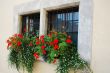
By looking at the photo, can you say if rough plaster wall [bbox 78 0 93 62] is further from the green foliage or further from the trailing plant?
the trailing plant

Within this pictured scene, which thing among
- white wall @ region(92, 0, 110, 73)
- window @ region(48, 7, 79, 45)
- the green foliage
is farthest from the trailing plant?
white wall @ region(92, 0, 110, 73)

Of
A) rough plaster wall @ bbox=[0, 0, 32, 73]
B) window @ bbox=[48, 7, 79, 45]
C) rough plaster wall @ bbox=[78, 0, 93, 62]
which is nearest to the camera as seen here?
rough plaster wall @ bbox=[78, 0, 93, 62]

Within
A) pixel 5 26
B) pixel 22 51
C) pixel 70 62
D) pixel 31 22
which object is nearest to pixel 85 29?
pixel 70 62

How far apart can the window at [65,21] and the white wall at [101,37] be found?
0.63 meters

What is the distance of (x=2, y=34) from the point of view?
5.92m

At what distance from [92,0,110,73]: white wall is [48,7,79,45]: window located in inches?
24.9

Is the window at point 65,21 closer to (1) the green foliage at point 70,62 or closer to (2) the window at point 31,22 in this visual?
(1) the green foliage at point 70,62

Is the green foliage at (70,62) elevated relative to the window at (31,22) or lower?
lower

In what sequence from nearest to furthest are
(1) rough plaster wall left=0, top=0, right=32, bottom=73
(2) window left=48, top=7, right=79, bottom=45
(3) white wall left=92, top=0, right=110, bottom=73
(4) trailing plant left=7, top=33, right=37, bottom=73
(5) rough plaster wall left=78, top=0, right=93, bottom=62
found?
(3) white wall left=92, top=0, right=110, bottom=73 → (5) rough plaster wall left=78, top=0, right=93, bottom=62 → (2) window left=48, top=7, right=79, bottom=45 → (4) trailing plant left=7, top=33, right=37, bottom=73 → (1) rough plaster wall left=0, top=0, right=32, bottom=73

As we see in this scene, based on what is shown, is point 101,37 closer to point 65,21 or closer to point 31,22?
point 65,21

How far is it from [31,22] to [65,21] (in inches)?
46.1

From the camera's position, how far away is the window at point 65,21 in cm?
400

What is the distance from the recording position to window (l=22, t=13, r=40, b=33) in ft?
16.0

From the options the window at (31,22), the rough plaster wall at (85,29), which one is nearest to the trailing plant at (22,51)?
the window at (31,22)
